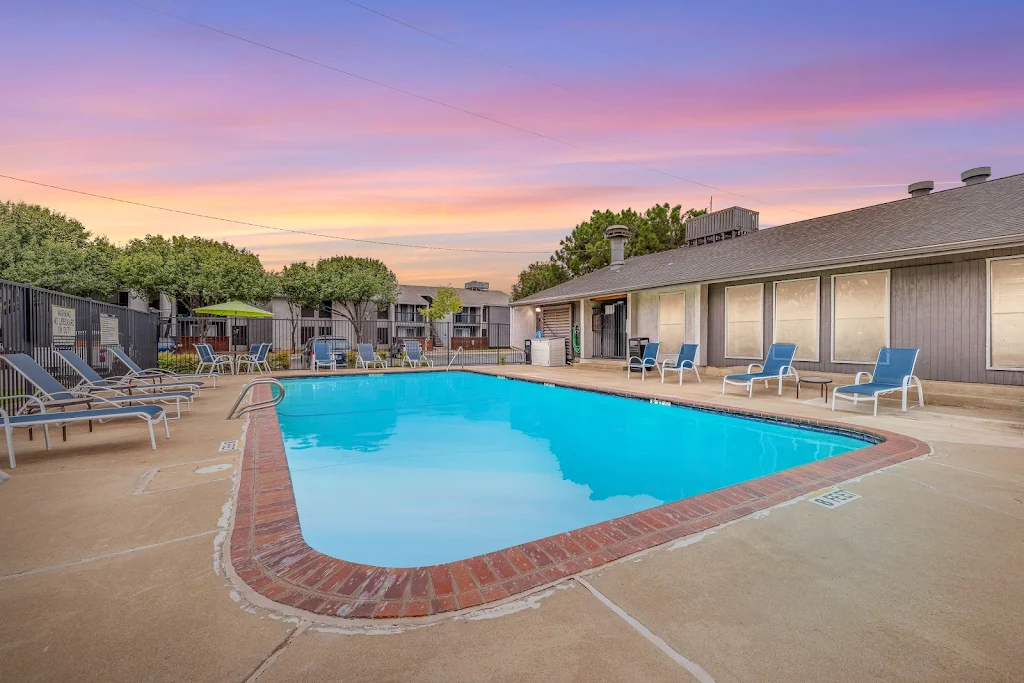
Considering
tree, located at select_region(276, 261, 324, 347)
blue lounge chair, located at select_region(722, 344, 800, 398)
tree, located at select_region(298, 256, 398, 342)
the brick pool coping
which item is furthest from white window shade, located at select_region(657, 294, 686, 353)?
tree, located at select_region(276, 261, 324, 347)

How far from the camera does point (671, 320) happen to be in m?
13.3

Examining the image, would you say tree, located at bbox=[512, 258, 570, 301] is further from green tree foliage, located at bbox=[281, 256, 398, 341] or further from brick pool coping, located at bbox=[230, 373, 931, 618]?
brick pool coping, located at bbox=[230, 373, 931, 618]

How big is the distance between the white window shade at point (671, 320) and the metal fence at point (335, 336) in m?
6.66

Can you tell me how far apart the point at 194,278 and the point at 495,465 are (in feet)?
76.3

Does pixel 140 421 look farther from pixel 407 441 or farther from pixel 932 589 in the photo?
pixel 932 589

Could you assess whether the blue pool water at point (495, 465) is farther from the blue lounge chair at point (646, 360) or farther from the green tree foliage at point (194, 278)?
the green tree foliage at point (194, 278)

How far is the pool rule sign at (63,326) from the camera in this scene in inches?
292

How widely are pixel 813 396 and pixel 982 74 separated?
24.9ft

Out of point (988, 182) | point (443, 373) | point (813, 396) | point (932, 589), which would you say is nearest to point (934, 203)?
point (988, 182)

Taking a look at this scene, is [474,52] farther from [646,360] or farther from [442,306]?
[442,306]

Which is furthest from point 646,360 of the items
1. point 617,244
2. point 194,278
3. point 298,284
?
point 194,278

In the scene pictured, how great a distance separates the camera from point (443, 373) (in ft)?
48.9

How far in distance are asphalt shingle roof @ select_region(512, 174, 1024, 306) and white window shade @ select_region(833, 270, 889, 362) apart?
28.7 inches

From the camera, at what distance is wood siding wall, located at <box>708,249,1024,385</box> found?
7.41m
